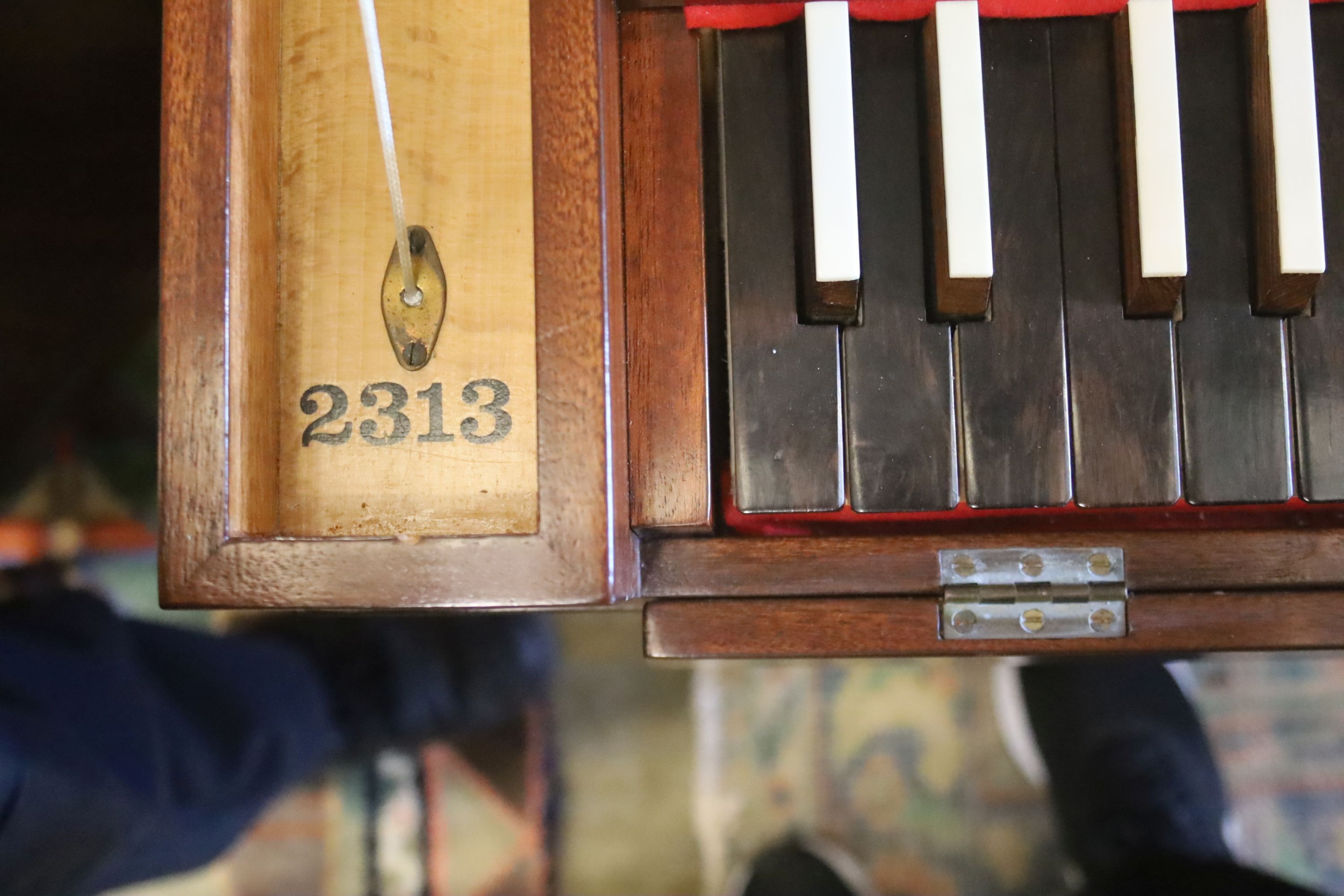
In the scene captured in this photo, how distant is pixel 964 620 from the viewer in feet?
1.86

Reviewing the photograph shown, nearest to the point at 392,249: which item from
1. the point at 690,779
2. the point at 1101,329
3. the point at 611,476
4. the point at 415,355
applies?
the point at 415,355

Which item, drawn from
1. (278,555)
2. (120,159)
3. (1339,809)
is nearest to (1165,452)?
(278,555)

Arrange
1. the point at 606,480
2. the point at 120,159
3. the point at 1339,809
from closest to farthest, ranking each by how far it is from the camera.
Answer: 1. the point at 606,480
2. the point at 120,159
3. the point at 1339,809

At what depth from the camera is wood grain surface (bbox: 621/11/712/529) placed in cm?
57

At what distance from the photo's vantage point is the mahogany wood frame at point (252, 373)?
19.9 inches

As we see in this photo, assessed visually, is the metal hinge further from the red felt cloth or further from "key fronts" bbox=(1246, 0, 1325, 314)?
the red felt cloth

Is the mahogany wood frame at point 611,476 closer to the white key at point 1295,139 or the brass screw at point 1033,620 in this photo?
the brass screw at point 1033,620

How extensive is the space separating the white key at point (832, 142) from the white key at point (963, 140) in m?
0.05

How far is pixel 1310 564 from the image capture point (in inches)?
22.2

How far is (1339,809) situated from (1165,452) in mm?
746

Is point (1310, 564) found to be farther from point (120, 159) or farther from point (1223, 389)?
point (120, 159)

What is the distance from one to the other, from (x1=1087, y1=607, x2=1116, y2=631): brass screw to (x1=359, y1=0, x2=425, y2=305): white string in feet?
1.39

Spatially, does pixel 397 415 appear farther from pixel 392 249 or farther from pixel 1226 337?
pixel 1226 337

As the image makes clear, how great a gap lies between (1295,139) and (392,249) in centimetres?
51
